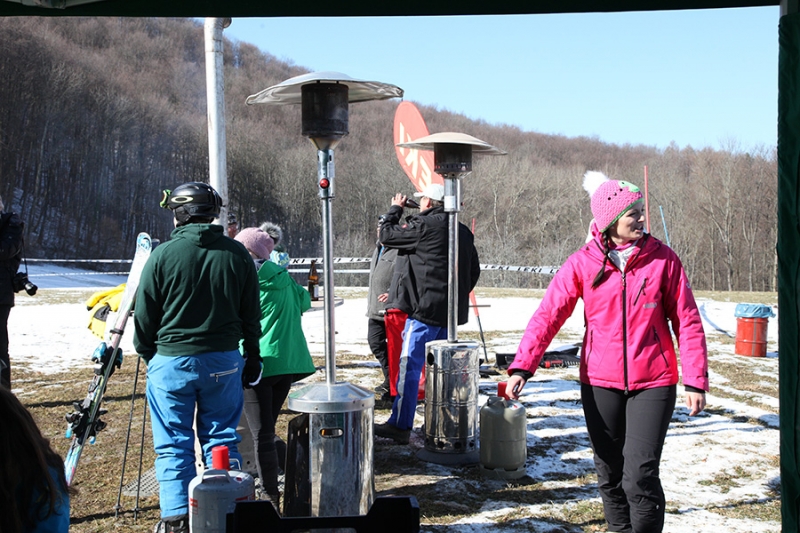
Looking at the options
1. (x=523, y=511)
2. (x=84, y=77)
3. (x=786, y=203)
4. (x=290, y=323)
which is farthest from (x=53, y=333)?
(x=84, y=77)

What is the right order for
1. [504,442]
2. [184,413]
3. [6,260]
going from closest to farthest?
[184,413] < [504,442] < [6,260]

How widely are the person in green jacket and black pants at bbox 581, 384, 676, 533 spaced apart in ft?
6.19

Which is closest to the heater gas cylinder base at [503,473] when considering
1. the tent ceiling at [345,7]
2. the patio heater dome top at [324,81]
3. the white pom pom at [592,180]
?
the white pom pom at [592,180]

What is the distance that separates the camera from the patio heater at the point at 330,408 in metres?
3.67

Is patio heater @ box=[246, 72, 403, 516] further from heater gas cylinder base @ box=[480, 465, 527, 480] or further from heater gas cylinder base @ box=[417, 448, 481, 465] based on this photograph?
heater gas cylinder base @ box=[417, 448, 481, 465]

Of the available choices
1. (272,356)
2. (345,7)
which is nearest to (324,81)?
(345,7)

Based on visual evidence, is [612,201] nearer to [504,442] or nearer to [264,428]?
[504,442]

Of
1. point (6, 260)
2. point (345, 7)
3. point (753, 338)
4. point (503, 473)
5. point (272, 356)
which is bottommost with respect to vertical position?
point (503, 473)

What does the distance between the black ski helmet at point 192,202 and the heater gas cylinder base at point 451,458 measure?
265 cm

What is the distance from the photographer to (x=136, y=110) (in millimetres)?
69562

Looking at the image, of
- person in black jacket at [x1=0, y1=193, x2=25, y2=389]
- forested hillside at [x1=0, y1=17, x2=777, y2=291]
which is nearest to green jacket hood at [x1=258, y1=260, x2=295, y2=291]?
person in black jacket at [x1=0, y1=193, x2=25, y2=389]

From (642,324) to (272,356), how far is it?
227 centimetres

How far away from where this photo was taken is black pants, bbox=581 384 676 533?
11.4 feet

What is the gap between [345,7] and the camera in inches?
108
